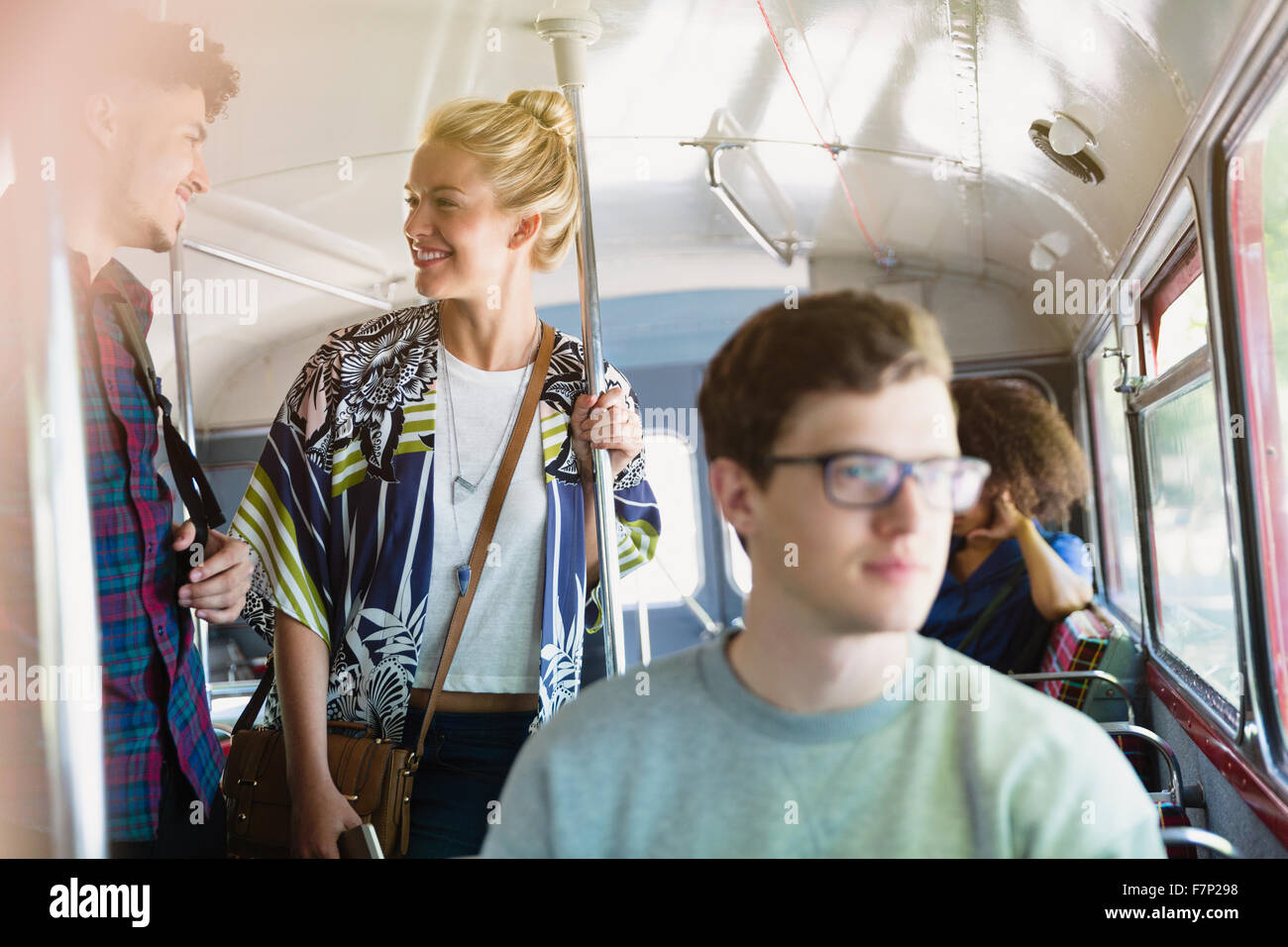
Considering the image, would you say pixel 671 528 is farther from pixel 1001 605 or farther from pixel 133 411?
pixel 133 411

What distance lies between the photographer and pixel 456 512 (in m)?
2.09

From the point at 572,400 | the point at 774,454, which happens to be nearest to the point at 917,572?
the point at 774,454

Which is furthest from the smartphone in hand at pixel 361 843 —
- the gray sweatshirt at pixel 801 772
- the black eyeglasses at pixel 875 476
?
A: the black eyeglasses at pixel 875 476

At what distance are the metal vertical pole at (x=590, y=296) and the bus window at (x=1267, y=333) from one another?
122cm

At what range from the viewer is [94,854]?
54.9 inches

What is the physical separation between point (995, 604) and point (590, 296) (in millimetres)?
1000

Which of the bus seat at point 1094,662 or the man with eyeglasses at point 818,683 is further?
the bus seat at point 1094,662

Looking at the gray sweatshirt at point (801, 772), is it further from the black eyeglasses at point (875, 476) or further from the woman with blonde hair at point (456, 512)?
the woman with blonde hair at point (456, 512)

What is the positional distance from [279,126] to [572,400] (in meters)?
0.93

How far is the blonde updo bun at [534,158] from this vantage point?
6.81ft

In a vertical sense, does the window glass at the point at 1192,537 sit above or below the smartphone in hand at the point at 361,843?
above

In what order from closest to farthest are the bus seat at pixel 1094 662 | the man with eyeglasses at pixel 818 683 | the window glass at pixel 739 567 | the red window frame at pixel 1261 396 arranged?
the man with eyeglasses at pixel 818 683 < the window glass at pixel 739 567 < the red window frame at pixel 1261 396 < the bus seat at pixel 1094 662

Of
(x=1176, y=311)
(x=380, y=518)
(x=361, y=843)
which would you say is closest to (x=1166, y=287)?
(x=1176, y=311)

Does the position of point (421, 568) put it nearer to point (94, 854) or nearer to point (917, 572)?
point (94, 854)
